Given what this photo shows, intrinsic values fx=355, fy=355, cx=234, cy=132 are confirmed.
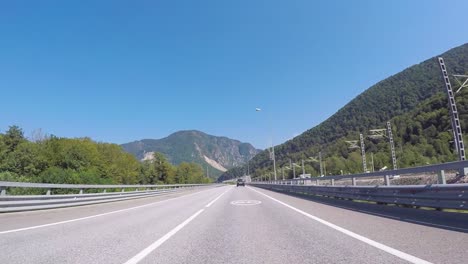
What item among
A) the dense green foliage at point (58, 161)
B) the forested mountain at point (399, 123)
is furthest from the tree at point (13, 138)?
the forested mountain at point (399, 123)

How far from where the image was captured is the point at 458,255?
499cm

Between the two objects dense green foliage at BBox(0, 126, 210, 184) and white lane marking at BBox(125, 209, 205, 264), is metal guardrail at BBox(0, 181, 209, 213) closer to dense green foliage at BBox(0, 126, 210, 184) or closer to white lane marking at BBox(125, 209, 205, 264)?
white lane marking at BBox(125, 209, 205, 264)

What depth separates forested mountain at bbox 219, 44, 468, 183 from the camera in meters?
102

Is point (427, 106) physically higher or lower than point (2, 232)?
higher

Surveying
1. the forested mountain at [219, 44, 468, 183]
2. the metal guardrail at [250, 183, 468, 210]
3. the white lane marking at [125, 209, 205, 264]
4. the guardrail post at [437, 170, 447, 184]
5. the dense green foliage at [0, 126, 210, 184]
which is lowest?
the white lane marking at [125, 209, 205, 264]

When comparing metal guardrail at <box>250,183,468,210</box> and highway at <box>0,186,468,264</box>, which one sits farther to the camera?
metal guardrail at <box>250,183,468,210</box>

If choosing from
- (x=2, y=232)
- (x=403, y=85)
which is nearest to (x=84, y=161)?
(x=2, y=232)

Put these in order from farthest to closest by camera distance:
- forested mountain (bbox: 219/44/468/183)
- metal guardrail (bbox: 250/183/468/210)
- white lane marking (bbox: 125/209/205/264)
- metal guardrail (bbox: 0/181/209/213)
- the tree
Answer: forested mountain (bbox: 219/44/468/183), the tree, metal guardrail (bbox: 0/181/209/213), metal guardrail (bbox: 250/183/468/210), white lane marking (bbox: 125/209/205/264)

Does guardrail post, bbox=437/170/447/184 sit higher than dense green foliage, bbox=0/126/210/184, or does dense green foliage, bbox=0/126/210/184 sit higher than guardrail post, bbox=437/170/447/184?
dense green foliage, bbox=0/126/210/184

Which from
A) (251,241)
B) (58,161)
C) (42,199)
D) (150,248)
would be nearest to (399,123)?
(58,161)

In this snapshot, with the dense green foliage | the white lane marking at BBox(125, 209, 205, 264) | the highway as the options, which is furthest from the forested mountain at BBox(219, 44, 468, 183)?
the white lane marking at BBox(125, 209, 205, 264)

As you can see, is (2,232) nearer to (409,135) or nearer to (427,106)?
(427,106)

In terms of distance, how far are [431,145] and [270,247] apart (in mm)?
117114

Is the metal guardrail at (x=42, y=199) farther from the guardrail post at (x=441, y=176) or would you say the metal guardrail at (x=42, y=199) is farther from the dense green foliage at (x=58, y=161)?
the dense green foliage at (x=58, y=161)
